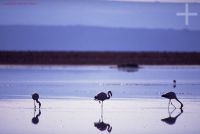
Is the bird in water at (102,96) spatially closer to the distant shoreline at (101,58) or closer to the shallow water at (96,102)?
the shallow water at (96,102)

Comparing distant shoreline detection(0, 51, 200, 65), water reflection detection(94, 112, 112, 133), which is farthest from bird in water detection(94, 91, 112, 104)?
distant shoreline detection(0, 51, 200, 65)

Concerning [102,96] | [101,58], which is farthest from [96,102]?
[101,58]

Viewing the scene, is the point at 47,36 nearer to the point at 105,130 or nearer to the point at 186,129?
the point at 105,130

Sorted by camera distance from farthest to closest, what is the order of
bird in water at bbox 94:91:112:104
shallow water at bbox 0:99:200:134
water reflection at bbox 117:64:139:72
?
water reflection at bbox 117:64:139:72
bird in water at bbox 94:91:112:104
shallow water at bbox 0:99:200:134

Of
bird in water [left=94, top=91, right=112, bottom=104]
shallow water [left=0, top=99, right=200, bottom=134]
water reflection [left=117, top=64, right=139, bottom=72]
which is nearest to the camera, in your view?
shallow water [left=0, top=99, right=200, bottom=134]

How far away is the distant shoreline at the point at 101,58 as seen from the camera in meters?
2.69

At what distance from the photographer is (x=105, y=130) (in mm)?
2387

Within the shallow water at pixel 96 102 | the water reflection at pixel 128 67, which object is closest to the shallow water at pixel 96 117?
the shallow water at pixel 96 102

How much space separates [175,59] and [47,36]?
104 centimetres

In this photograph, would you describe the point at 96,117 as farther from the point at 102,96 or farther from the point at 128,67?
the point at 128,67

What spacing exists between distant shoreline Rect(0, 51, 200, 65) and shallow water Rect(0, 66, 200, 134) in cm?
5

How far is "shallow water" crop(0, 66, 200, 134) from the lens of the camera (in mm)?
2420

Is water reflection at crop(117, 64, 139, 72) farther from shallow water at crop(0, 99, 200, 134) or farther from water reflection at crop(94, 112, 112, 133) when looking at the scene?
water reflection at crop(94, 112, 112, 133)

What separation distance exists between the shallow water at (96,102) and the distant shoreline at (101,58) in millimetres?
49
